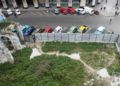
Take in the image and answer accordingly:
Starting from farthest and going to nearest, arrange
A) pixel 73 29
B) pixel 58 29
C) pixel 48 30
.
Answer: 1. pixel 58 29
2. pixel 48 30
3. pixel 73 29

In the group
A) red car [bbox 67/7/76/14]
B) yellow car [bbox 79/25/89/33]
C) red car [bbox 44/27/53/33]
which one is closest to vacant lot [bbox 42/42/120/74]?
red car [bbox 44/27/53/33]

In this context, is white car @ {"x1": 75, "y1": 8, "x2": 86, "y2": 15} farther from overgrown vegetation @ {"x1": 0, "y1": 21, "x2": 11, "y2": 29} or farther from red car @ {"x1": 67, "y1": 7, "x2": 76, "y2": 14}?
overgrown vegetation @ {"x1": 0, "y1": 21, "x2": 11, "y2": 29}

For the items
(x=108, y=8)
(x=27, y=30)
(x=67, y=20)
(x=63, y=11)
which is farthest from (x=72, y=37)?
(x=108, y=8)

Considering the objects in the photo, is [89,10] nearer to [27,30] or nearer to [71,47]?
[71,47]

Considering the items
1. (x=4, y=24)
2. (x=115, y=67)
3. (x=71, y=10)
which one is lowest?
(x=115, y=67)

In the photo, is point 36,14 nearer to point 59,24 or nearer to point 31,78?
point 59,24

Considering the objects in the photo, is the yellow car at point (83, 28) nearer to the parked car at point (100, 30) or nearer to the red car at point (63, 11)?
the parked car at point (100, 30)

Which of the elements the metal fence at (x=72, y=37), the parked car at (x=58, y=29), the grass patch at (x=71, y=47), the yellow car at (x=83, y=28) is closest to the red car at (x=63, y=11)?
the parked car at (x=58, y=29)
